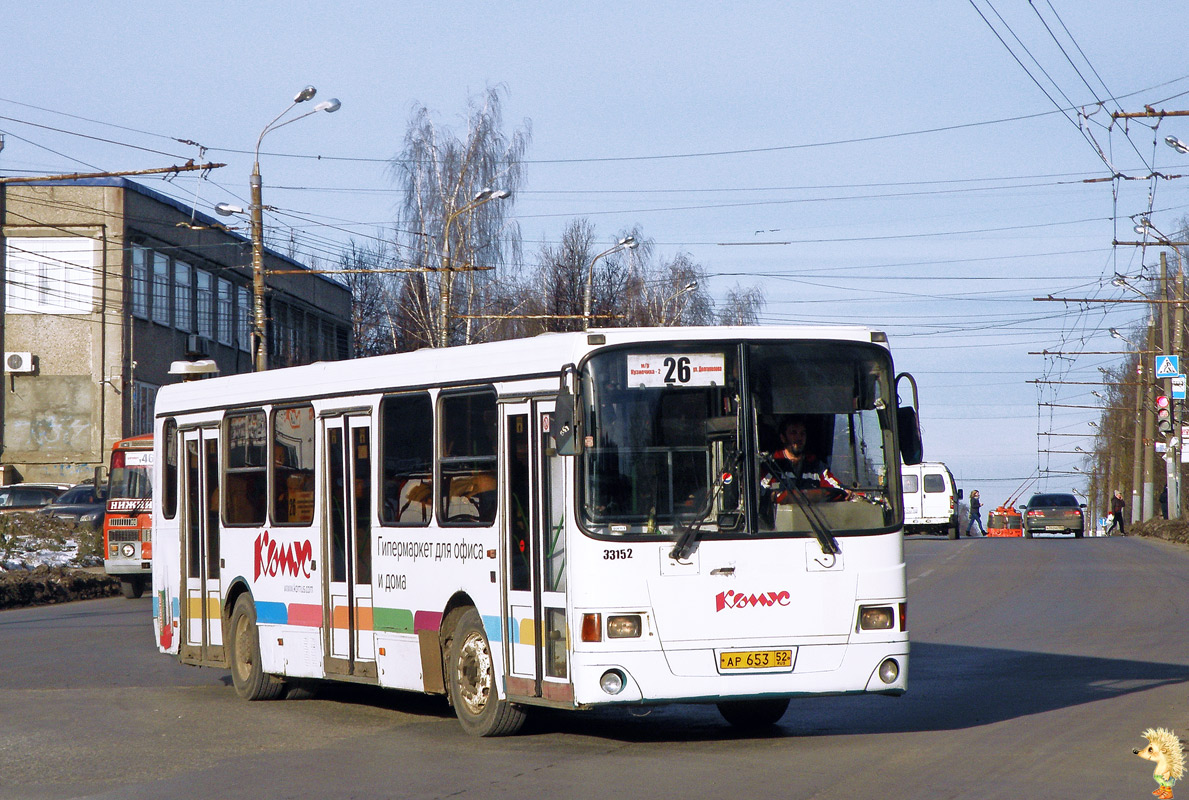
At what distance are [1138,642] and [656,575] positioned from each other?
9.02 m

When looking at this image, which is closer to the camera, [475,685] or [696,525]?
[696,525]

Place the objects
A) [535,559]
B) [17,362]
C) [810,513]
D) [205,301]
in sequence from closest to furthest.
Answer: [810,513] → [535,559] → [17,362] → [205,301]

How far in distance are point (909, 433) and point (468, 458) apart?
2877 millimetres

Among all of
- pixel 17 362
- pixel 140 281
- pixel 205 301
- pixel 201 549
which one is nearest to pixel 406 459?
pixel 201 549

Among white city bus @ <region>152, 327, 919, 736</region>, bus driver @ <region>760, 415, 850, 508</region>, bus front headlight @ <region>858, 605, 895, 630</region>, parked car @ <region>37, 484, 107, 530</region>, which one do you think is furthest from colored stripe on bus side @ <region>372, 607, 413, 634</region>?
parked car @ <region>37, 484, 107, 530</region>

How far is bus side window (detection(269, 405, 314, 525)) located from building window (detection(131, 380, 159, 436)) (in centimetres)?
3786

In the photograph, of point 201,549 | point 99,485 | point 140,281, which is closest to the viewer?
point 201,549

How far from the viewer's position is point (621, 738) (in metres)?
10.6

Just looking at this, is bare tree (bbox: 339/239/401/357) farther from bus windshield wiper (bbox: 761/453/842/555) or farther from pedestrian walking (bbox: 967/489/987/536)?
bus windshield wiper (bbox: 761/453/842/555)

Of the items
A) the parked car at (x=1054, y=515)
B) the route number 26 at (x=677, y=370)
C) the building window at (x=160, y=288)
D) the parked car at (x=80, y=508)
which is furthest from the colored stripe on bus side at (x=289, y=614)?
the parked car at (x=1054, y=515)

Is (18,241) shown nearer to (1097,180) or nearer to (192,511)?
(1097,180)

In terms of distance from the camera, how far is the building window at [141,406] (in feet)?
164

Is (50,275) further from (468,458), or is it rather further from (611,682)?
(611,682)

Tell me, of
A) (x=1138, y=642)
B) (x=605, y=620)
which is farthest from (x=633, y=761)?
(x=1138, y=642)
